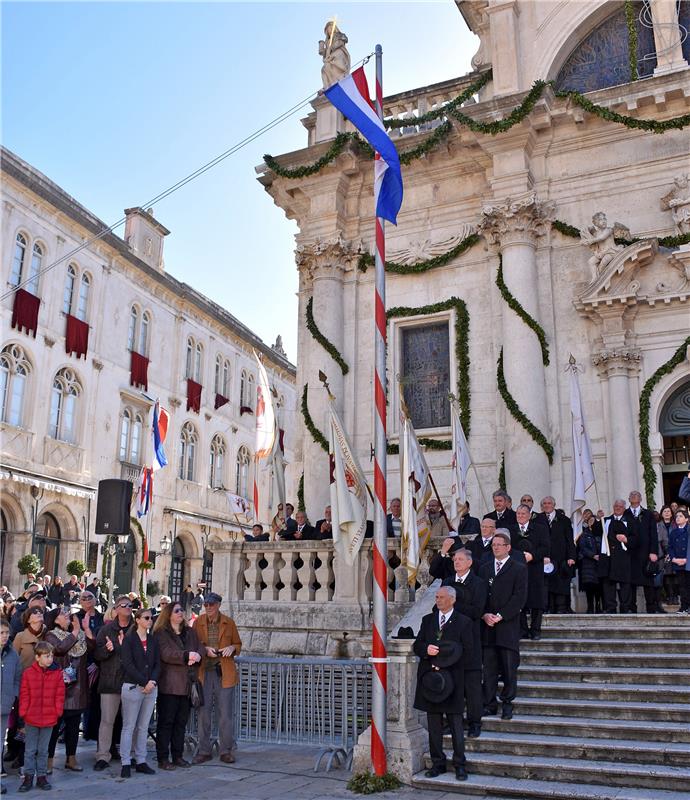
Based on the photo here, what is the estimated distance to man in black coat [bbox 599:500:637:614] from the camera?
1142 cm

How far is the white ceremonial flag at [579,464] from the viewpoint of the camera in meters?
13.1

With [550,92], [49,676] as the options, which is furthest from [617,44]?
[49,676]

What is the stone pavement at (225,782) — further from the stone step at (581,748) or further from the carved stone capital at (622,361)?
the carved stone capital at (622,361)

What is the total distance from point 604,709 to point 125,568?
28.8 metres

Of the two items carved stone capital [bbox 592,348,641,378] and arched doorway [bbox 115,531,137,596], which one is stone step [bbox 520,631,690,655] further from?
arched doorway [bbox 115,531,137,596]

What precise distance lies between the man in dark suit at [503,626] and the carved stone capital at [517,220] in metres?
9.02

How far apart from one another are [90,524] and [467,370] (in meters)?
20.5

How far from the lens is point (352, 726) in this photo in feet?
32.6

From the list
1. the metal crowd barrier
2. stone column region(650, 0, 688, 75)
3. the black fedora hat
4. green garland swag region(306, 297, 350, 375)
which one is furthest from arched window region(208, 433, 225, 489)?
the black fedora hat

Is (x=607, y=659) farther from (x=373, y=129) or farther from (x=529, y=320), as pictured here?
(x=529, y=320)

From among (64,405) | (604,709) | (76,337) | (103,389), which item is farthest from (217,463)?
(604,709)

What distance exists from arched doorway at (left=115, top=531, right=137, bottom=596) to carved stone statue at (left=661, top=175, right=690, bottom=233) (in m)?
26.1

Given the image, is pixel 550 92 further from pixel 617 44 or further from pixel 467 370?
pixel 467 370

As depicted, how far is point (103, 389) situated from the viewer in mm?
33906
